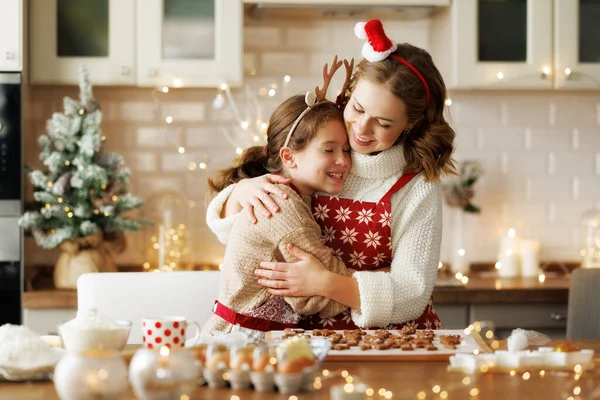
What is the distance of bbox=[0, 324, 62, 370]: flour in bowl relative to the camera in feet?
5.25

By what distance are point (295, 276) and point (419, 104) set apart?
0.54 metres

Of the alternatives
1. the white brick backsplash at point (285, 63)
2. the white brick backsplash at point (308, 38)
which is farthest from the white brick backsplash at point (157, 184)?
the white brick backsplash at point (308, 38)

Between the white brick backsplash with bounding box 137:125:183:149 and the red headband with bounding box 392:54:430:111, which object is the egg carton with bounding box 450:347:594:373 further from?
the white brick backsplash with bounding box 137:125:183:149

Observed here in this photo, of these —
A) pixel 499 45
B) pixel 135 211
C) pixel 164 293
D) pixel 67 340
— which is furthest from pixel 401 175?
pixel 135 211

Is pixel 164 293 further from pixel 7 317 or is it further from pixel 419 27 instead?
pixel 419 27

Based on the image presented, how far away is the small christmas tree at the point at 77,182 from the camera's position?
3.37 metres

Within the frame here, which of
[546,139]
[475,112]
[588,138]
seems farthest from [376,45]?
[588,138]

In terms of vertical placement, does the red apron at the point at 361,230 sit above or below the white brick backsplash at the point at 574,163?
below

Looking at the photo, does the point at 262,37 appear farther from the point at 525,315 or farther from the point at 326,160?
the point at 326,160

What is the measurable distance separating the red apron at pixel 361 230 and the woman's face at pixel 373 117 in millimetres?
130

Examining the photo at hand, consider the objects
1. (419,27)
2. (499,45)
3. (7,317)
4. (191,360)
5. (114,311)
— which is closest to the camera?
(191,360)

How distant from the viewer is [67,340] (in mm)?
1693

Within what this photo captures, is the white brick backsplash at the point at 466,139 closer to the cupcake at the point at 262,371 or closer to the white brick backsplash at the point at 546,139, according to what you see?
the white brick backsplash at the point at 546,139

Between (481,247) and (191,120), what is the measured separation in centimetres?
133
